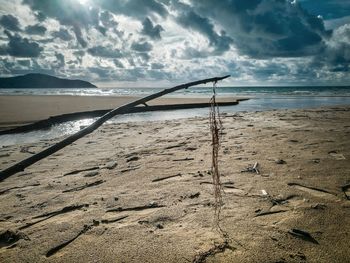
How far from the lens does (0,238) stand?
3.35 metres

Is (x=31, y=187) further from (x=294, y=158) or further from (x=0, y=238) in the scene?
(x=294, y=158)

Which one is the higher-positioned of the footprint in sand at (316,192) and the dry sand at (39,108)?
the dry sand at (39,108)

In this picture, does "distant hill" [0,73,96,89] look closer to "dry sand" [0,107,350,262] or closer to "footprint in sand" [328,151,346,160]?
"dry sand" [0,107,350,262]

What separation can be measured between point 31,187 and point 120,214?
7.39ft

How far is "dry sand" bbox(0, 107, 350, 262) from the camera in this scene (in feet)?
9.50

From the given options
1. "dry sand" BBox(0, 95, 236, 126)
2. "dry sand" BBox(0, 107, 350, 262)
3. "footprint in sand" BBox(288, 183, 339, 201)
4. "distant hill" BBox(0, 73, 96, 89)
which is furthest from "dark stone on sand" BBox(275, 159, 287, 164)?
"distant hill" BBox(0, 73, 96, 89)


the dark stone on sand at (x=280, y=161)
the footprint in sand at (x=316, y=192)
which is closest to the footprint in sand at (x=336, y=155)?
the dark stone on sand at (x=280, y=161)

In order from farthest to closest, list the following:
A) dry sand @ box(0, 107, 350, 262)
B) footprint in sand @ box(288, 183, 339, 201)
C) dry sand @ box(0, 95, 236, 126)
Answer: dry sand @ box(0, 95, 236, 126), footprint in sand @ box(288, 183, 339, 201), dry sand @ box(0, 107, 350, 262)

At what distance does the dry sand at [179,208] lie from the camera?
9.50ft

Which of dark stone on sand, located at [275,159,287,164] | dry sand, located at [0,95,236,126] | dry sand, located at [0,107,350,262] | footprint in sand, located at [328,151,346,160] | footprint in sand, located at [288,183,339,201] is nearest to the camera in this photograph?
dry sand, located at [0,107,350,262]

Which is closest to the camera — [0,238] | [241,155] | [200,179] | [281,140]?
[0,238]

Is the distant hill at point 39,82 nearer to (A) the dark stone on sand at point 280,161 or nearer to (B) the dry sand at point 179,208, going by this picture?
(B) the dry sand at point 179,208

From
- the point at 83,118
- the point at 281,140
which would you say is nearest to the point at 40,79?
the point at 83,118

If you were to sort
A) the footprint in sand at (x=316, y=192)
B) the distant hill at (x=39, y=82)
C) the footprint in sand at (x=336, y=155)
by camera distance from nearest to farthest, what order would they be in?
the footprint in sand at (x=316, y=192) → the footprint in sand at (x=336, y=155) → the distant hill at (x=39, y=82)
